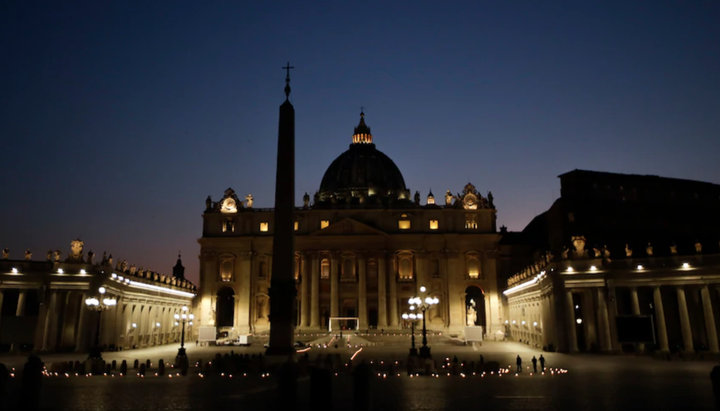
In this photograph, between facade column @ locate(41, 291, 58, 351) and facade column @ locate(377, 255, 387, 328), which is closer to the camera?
facade column @ locate(41, 291, 58, 351)

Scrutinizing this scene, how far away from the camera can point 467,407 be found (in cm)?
1902

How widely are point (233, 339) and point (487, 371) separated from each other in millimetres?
42816

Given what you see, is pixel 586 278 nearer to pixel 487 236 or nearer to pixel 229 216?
pixel 487 236

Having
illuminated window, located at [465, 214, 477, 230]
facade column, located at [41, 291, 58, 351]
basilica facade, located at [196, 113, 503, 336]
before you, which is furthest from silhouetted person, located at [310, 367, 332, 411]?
illuminated window, located at [465, 214, 477, 230]

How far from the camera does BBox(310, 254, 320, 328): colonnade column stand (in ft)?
267

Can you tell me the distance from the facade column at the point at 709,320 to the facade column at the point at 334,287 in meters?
48.6

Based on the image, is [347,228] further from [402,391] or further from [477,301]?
[402,391]

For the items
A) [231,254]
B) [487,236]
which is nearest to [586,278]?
[487,236]

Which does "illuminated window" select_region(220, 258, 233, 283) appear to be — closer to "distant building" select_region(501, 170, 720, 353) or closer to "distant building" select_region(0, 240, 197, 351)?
"distant building" select_region(0, 240, 197, 351)

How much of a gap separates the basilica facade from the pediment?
0.48 feet

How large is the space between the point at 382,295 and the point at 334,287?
22.9 ft

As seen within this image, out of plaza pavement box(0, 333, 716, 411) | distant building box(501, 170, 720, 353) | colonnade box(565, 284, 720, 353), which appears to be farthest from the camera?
distant building box(501, 170, 720, 353)

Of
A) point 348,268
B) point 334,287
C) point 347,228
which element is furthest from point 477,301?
point 347,228

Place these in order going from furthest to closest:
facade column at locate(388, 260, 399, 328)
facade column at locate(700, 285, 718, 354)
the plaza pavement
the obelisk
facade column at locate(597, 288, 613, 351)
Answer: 1. facade column at locate(388, 260, 399, 328)
2. facade column at locate(597, 288, 613, 351)
3. facade column at locate(700, 285, 718, 354)
4. the obelisk
5. the plaza pavement
